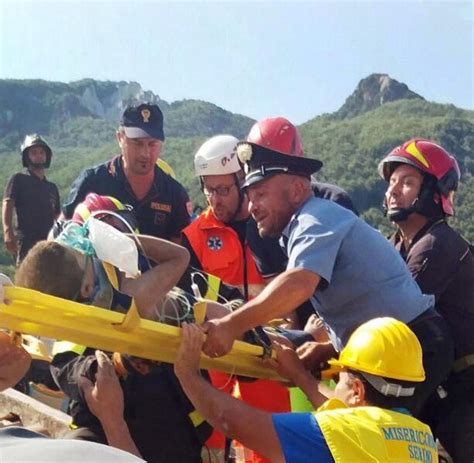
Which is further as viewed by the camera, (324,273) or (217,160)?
(217,160)

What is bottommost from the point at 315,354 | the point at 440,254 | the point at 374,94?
the point at 315,354

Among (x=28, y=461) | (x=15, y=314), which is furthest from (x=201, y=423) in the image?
(x=28, y=461)

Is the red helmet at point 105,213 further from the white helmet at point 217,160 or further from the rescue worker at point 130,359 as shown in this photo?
the white helmet at point 217,160

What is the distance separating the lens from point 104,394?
3.55 metres

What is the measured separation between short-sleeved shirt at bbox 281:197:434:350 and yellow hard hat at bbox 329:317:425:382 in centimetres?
39

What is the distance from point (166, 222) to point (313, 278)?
2694 mm

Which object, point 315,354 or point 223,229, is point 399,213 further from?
point 223,229

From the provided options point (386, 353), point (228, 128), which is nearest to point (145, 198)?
point (386, 353)

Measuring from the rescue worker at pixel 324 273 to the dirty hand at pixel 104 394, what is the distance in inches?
20.6

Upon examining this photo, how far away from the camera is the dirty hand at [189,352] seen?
3242 mm

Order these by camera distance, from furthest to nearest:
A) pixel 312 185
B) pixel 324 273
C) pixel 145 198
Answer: pixel 145 198 < pixel 312 185 < pixel 324 273

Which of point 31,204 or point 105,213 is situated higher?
point 105,213

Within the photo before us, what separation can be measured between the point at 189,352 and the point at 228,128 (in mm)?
69348

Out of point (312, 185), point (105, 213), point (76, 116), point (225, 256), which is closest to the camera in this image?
point (105, 213)
